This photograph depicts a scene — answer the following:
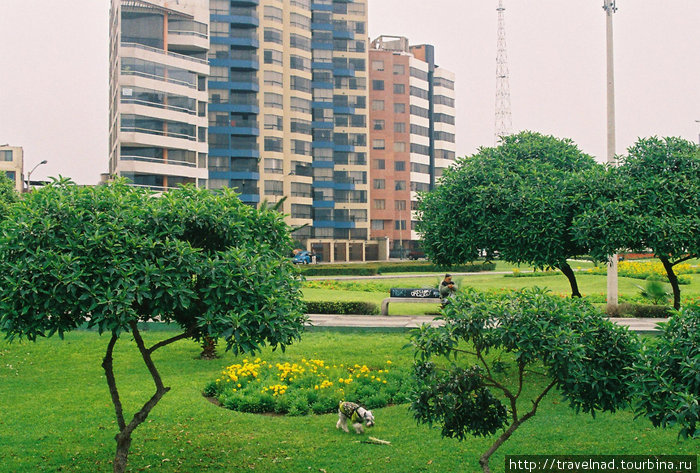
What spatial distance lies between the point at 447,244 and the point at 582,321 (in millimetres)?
7522

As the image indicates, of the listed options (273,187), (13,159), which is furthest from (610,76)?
(13,159)

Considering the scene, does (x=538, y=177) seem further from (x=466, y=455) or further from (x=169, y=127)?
(x=169, y=127)

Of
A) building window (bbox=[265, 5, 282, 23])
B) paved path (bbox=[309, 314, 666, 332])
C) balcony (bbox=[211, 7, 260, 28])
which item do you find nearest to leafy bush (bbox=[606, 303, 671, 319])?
paved path (bbox=[309, 314, 666, 332])

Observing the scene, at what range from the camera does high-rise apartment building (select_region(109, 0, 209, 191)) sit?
176 ft

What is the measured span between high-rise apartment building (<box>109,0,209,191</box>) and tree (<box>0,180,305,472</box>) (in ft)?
153

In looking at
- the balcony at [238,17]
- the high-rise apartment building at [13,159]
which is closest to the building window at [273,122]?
the balcony at [238,17]

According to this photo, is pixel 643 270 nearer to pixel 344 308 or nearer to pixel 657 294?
pixel 657 294

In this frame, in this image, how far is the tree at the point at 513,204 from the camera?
14.1 m

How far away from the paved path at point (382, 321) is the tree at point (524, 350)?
483 inches

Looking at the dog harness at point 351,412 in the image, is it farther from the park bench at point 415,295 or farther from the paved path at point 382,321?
the park bench at point 415,295

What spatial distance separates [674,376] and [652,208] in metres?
6.59

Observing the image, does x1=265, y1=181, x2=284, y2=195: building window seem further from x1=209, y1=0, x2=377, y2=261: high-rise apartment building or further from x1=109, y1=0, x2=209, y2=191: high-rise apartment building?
x1=109, y1=0, x2=209, y2=191: high-rise apartment building

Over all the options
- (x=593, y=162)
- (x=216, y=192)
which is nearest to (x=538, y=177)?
(x=593, y=162)

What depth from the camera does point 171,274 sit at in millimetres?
8266
